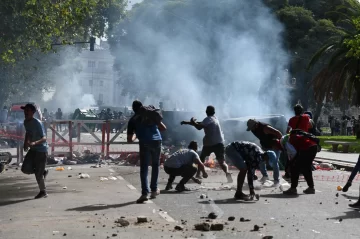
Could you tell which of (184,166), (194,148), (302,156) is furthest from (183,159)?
(302,156)

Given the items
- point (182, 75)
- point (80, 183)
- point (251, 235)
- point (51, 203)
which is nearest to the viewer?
point (251, 235)

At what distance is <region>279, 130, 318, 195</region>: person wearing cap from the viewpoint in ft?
42.9

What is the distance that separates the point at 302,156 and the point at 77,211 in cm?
464

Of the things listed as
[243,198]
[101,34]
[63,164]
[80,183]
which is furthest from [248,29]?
[243,198]

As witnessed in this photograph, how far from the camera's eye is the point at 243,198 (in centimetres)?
1184

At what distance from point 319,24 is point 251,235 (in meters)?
42.4

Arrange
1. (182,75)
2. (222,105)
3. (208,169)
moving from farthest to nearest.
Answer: (182,75), (222,105), (208,169)

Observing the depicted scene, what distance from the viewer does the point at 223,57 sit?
49.5 m

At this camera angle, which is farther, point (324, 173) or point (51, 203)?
point (324, 173)

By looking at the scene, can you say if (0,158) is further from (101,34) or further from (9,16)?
(101,34)

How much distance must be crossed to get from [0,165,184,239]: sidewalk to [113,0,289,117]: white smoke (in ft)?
88.7

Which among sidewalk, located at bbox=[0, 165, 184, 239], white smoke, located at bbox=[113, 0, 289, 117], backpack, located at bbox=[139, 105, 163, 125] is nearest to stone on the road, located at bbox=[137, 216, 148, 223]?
sidewalk, located at bbox=[0, 165, 184, 239]

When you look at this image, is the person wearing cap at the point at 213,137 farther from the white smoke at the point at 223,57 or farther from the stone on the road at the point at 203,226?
the white smoke at the point at 223,57

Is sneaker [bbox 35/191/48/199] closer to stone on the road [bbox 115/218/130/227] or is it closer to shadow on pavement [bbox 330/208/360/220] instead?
stone on the road [bbox 115/218/130/227]
